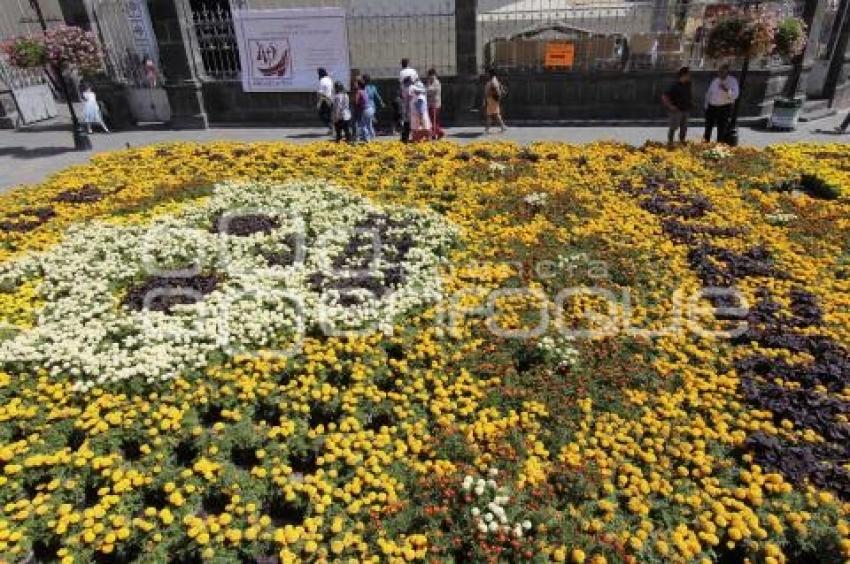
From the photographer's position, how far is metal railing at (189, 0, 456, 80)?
18625 mm

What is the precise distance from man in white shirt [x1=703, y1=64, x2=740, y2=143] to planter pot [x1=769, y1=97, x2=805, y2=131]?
4246 mm

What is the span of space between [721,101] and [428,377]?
1136 centimetres

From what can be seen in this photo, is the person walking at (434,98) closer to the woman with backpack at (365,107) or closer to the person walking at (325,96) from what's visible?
the woman with backpack at (365,107)

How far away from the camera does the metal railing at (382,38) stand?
1862cm

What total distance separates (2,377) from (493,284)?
549cm

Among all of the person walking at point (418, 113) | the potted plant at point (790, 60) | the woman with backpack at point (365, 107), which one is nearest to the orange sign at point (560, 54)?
the person walking at point (418, 113)

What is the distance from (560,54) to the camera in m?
18.3

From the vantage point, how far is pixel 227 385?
5859 mm

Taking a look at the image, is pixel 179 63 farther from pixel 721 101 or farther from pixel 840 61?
pixel 840 61

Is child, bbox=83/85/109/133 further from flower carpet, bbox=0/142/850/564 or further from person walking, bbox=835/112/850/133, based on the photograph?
person walking, bbox=835/112/850/133

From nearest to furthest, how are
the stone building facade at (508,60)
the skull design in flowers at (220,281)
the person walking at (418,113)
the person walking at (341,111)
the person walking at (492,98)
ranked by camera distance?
the skull design in flowers at (220,281) → the person walking at (341,111) → the person walking at (418,113) → the person walking at (492,98) → the stone building facade at (508,60)

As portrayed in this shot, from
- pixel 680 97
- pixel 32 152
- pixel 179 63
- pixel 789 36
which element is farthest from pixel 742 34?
pixel 32 152

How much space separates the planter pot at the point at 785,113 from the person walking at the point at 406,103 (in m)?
10.6

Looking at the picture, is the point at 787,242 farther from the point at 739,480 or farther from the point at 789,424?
the point at 739,480
